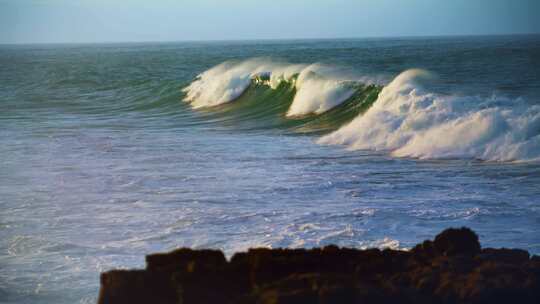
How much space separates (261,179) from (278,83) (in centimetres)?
1556

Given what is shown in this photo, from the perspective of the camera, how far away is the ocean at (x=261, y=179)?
650cm

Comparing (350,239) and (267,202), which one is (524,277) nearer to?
(350,239)

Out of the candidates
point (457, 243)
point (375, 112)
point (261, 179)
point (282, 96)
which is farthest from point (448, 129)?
point (282, 96)

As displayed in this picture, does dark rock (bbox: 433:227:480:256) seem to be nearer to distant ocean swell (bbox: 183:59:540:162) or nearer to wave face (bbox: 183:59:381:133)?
distant ocean swell (bbox: 183:59:540:162)

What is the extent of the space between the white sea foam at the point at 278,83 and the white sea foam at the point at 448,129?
13.6ft

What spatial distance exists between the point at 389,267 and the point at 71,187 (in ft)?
20.3

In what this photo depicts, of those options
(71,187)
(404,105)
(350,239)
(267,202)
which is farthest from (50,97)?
(350,239)

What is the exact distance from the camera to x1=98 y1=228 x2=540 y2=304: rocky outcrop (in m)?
3.52

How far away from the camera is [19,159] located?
1197cm

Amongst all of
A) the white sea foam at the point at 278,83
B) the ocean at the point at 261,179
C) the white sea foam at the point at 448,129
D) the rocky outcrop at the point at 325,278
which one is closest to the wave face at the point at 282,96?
the white sea foam at the point at 278,83

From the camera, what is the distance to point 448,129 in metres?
13.2

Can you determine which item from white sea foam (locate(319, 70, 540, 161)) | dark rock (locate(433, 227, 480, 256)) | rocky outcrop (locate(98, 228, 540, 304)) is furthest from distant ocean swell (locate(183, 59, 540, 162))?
rocky outcrop (locate(98, 228, 540, 304))

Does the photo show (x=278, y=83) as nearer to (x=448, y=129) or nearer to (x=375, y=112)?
(x=375, y=112)

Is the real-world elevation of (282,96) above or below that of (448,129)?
below
